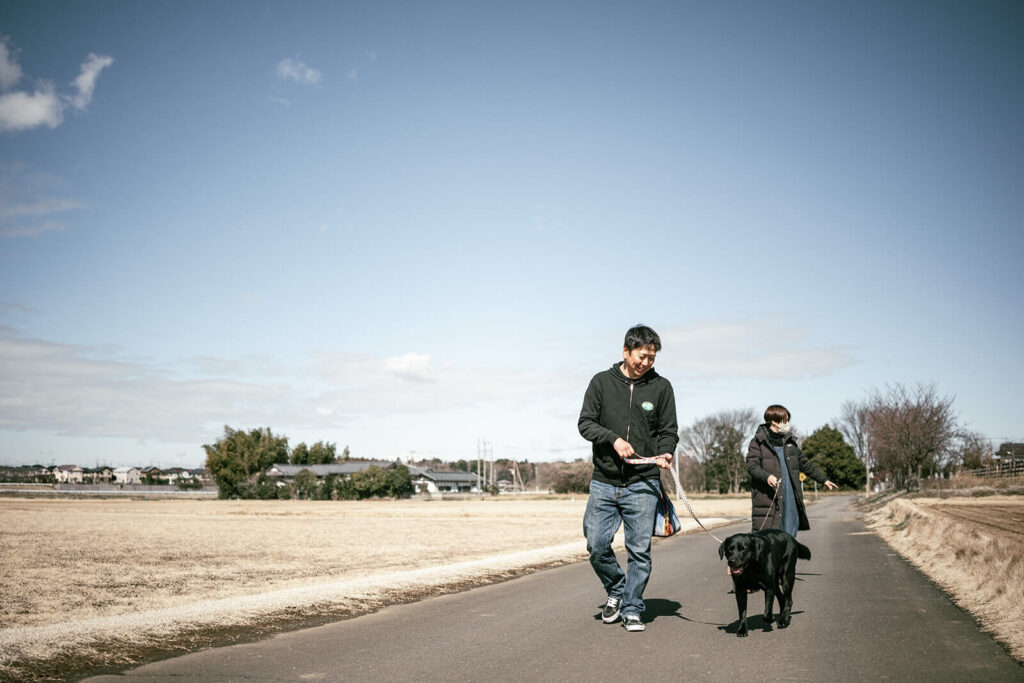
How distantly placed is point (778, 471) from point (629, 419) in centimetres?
265

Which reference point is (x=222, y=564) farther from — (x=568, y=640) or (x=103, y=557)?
(x=568, y=640)

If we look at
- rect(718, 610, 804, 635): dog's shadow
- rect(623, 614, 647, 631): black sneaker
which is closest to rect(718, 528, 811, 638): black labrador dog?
rect(718, 610, 804, 635): dog's shadow

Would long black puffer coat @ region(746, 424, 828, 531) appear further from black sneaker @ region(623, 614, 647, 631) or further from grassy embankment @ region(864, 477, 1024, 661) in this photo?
black sneaker @ region(623, 614, 647, 631)

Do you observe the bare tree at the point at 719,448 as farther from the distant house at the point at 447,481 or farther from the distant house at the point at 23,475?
the distant house at the point at 23,475

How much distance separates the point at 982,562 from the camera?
8461 mm

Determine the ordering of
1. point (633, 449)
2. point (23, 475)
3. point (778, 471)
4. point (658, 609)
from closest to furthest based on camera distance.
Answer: point (633, 449) < point (658, 609) < point (778, 471) < point (23, 475)

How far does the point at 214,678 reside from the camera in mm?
4473

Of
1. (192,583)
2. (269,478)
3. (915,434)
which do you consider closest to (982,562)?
(192,583)

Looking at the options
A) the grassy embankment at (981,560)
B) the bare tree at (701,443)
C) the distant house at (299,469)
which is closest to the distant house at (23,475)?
the distant house at (299,469)

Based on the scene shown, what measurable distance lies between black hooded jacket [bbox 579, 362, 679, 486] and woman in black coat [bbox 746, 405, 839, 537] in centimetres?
207

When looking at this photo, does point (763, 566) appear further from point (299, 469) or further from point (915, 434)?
point (299, 469)

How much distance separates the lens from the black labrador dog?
225 inches

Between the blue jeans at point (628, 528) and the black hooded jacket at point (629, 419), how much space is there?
0.09 meters

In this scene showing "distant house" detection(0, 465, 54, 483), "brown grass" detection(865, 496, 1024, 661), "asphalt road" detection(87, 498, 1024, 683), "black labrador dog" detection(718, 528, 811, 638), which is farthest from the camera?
"distant house" detection(0, 465, 54, 483)
